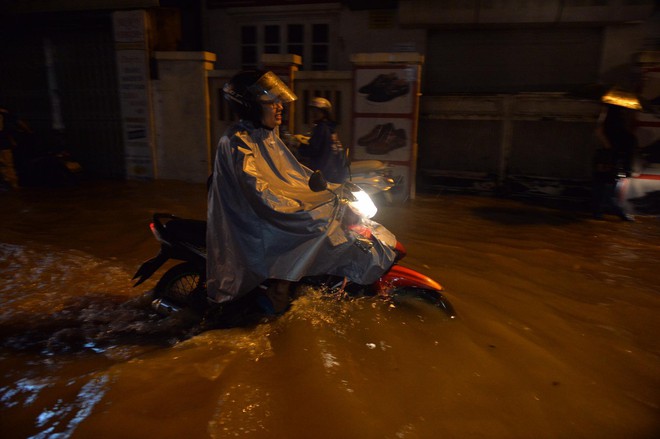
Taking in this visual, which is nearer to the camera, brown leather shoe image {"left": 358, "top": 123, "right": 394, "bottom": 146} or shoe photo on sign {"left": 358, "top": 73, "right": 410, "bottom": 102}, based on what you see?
shoe photo on sign {"left": 358, "top": 73, "right": 410, "bottom": 102}

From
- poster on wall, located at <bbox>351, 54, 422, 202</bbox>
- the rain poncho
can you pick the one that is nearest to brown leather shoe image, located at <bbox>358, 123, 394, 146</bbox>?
poster on wall, located at <bbox>351, 54, 422, 202</bbox>

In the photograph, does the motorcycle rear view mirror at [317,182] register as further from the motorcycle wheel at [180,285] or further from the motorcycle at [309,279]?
the motorcycle wheel at [180,285]

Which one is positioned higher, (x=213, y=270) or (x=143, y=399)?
(x=213, y=270)

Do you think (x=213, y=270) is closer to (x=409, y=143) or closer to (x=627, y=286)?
(x=627, y=286)

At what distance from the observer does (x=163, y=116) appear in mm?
9422

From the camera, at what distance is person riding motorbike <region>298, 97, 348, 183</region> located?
5457 mm

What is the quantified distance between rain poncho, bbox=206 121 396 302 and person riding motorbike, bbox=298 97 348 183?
7.44 ft

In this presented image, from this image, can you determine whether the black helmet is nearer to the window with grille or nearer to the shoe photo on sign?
the shoe photo on sign

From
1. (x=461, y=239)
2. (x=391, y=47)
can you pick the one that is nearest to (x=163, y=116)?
(x=391, y=47)

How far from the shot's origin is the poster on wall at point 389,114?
7.69 metres

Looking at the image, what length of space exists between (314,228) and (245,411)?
45.8 inches

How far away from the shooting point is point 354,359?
3.05 m

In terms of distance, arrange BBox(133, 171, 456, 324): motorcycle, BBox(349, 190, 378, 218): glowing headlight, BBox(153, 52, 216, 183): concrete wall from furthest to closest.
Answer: BBox(153, 52, 216, 183): concrete wall
BBox(349, 190, 378, 218): glowing headlight
BBox(133, 171, 456, 324): motorcycle

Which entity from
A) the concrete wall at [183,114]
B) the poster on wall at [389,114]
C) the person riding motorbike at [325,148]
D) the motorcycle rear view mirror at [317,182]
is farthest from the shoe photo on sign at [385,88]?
the motorcycle rear view mirror at [317,182]
